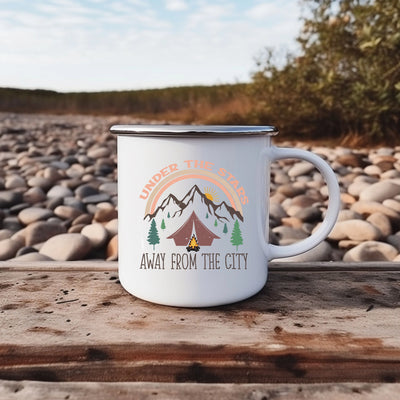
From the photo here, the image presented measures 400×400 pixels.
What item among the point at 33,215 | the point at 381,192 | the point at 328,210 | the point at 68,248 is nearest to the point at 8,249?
the point at 68,248

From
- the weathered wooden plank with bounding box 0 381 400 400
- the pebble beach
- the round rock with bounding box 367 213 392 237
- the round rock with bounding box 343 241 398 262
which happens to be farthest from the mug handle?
the round rock with bounding box 367 213 392 237

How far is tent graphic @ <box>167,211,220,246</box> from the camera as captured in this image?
2.78 ft

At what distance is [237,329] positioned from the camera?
832mm

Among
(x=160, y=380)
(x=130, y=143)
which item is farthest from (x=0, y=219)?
(x=160, y=380)

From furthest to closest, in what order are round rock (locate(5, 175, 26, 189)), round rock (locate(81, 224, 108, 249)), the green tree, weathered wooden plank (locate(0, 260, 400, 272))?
the green tree
round rock (locate(5, 175, 26, 189))
round rock (locate(81, 224, 108, 249))
weathered wooden plank (locate(0, 260, 400, 272))

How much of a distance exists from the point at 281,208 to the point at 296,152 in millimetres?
1695

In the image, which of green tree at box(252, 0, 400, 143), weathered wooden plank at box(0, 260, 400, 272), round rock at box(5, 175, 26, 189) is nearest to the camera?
weathered wooden plank at box(0, 260, 400, 272)

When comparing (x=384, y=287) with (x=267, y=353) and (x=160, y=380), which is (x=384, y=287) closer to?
(x=267, y=353)

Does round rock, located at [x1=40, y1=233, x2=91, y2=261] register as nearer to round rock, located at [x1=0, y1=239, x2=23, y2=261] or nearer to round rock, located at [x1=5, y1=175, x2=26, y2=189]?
round rock, located at [x1=0, y1=239, x2=23, y2=261]

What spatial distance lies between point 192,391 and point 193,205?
0.97ft

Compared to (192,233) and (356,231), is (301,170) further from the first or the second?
(192,233)

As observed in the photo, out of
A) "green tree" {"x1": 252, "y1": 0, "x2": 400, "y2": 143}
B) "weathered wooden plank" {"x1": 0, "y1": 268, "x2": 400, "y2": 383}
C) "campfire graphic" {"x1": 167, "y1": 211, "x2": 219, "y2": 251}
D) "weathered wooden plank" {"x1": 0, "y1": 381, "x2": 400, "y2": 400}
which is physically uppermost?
"green tree" {"x1": 252, "y1": 0, "x2": 400, "y2": 143}

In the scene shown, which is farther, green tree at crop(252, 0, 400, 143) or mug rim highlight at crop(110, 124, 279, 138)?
green tree at crop(252, 0, 400, 143)

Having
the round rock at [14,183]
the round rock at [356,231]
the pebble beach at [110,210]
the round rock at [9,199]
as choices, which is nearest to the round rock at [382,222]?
the pebble beach at [110,210]
